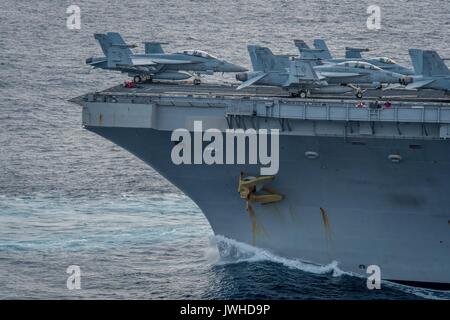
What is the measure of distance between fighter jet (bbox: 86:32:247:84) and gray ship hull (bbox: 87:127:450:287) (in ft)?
30.3

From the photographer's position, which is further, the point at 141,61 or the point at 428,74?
the point at 141,61

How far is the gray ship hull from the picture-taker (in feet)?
170

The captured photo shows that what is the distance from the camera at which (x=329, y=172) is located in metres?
52.8

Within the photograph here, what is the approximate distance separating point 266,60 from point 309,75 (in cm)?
313

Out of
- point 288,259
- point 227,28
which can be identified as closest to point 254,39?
point 227,28

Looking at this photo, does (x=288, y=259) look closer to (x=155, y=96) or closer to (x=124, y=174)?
(x=155, y=96)

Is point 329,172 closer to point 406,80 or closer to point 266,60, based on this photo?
point 406,80

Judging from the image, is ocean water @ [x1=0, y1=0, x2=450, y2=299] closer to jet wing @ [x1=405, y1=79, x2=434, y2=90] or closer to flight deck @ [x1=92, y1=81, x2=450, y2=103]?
flight deck @ [x1=92, y1=81, x2=450, y2=103]

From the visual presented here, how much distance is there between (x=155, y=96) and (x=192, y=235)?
1199 centimetres

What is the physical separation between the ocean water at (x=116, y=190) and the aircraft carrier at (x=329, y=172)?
1.24 metres

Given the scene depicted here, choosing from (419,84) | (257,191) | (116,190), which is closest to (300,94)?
(419,84)

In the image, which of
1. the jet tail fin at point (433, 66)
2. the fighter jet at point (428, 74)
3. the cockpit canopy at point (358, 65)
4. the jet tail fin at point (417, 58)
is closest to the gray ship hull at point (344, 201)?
the fighter jet at point (428, 74)

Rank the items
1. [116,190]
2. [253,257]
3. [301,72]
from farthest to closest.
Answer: [116,190]
[301,72]
[253,257]

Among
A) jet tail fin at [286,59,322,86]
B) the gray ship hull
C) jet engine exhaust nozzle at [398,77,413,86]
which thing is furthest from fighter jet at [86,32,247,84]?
jet engine exhaust nozzle at [398,77,413,86]
